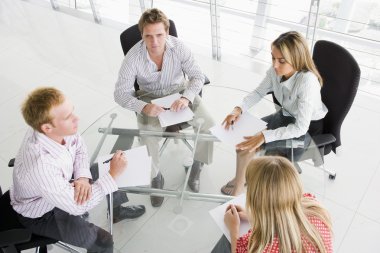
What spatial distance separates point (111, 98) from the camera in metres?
3.62

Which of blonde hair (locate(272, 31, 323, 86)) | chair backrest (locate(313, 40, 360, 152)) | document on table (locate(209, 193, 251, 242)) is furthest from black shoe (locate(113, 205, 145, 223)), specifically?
chair backrest (locate(313, 40, 360, 152))

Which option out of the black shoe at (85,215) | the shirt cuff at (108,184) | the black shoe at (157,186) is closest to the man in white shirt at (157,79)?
the black shoe at (157,186)

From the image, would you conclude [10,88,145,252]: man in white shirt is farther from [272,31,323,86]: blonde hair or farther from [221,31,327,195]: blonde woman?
[272,31,323,86]: blonde hair

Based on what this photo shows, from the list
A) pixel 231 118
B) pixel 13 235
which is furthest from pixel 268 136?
pixel 13 235

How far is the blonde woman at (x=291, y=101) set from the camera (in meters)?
1.90

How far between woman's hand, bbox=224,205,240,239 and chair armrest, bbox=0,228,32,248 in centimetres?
92

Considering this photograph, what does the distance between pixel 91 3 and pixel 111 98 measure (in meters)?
2.09

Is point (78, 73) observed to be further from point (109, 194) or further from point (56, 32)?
point (109, 194)

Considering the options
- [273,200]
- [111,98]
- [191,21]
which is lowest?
[111,98]

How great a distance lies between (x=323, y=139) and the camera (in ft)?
6.64

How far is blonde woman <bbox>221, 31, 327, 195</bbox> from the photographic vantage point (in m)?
1.90

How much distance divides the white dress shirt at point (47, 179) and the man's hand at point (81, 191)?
0.8 inches

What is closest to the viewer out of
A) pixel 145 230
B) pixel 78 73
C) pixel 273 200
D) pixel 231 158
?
pixel 273 200

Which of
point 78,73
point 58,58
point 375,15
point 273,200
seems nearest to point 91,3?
point 58,58
